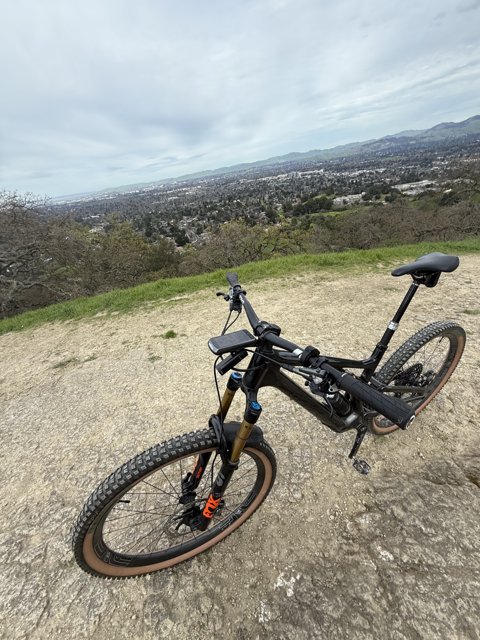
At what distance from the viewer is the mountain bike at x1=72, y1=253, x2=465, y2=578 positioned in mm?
1949

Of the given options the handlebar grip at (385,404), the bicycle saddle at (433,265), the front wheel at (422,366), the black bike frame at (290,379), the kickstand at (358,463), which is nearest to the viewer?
the handlebar grip at (385,404)

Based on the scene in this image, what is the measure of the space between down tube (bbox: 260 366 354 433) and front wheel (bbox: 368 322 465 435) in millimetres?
603

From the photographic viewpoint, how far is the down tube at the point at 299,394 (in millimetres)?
2209

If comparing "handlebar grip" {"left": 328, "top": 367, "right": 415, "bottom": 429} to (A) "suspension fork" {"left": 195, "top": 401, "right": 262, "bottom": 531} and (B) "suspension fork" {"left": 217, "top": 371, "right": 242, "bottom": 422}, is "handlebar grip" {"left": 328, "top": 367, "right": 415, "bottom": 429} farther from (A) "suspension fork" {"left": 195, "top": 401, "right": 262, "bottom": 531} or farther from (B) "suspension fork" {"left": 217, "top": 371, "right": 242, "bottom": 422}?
(B) "suspension fork" {"left": 217, "top": 371, "right": 242, "bottom": 422}

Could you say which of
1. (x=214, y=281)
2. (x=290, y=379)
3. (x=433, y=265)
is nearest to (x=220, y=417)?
(x=290, y=379)

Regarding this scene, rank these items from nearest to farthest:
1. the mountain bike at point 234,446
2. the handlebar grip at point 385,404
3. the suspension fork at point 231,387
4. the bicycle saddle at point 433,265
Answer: the handlebar grip at point 385,404, the mountain bike at point 234,446, the suspension fork at point 231,387, the bicycle saddle at point 433,265

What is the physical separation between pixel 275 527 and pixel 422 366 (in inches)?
91.1

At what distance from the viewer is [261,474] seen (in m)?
2.64

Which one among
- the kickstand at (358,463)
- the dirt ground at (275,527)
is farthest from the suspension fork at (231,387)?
the kickstand at (358,463)

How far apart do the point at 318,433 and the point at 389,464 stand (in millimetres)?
804

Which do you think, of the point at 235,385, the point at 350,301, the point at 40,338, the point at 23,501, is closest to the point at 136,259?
the point at 40,338

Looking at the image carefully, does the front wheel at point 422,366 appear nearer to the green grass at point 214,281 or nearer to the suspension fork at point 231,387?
the suspension fork at point 231,387

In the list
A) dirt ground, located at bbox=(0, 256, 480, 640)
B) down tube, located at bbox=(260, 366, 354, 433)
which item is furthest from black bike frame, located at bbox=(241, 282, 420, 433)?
dirt ground, located at bbox=(0, 256, 480, 640)

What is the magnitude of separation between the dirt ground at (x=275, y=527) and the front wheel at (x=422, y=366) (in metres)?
0.28
